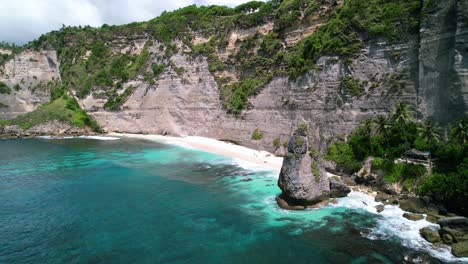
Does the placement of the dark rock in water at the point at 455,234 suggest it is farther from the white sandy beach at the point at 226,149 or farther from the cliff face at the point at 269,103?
the white sandy beach at the point at 226,149

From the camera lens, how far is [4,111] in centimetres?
9825

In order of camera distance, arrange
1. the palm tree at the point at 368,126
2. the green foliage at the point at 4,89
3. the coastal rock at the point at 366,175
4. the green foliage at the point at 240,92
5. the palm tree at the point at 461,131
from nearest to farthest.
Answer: the palm tree at the point at 461,131, the coastal rock at the point at 366,175, the palm tree at the point at 368,126, the green foliage at the point at 240,92, the green foliage at the point at 4,89

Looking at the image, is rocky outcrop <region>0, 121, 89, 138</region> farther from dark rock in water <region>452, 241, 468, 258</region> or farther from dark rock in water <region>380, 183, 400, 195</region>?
dark rock in water <region>452, 241, 468, 258</region>

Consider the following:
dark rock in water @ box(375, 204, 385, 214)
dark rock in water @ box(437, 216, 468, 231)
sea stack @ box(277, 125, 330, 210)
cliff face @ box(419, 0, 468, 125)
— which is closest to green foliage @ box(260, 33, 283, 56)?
cliff face @ box(419, 0, 468, 125)

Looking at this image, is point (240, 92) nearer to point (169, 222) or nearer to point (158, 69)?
point (158, 69)

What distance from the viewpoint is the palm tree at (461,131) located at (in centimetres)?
2902

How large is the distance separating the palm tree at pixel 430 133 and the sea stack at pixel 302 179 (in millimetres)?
10752

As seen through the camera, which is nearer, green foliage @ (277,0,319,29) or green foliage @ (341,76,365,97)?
green foliage @ (341,76,365,97)

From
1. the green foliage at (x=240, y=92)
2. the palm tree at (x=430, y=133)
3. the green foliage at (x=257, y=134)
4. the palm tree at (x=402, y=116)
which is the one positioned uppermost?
the green foliage at (x=240, y=92)

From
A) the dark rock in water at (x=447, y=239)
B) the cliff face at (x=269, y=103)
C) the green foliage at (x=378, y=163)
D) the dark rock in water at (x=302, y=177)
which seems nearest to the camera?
the dark rock in water at (x=447, y=239)

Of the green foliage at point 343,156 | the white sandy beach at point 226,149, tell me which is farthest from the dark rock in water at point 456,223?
the white sandy beach at point 226,149

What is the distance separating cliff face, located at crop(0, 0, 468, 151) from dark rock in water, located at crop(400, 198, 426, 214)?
29.4 feet

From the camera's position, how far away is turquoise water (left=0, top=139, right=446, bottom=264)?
21.7 metres

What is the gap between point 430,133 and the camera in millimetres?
32031
